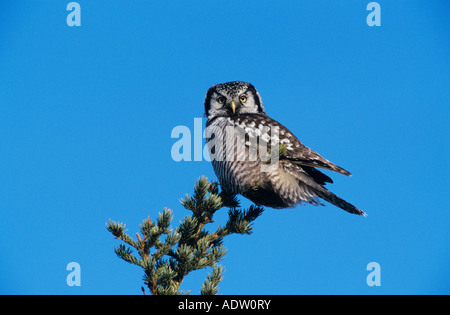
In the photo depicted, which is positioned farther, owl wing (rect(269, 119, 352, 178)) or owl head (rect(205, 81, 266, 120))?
owl head (rect(205, 81, 266, 120))

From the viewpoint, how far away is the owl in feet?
13.5

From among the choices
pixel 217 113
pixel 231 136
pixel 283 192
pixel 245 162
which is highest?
pixel 217 113

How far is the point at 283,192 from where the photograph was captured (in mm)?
4219

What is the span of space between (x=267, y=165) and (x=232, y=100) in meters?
1.38

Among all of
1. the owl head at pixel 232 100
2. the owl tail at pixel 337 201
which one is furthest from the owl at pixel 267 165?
the owl head at pixel 232 100

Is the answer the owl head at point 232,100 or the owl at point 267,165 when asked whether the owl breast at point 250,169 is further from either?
the owl head at point 232,100

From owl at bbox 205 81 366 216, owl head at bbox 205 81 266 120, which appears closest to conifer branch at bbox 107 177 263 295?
owl at bbox 205 81 366 216

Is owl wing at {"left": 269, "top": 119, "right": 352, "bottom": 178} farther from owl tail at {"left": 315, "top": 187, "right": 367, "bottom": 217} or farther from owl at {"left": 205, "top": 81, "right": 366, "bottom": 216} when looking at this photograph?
owl tail at {"left": 315, "top": 187, "right": 367, "bottom": 217}

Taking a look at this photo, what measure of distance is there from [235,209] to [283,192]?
719 millimetres

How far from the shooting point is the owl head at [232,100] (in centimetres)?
520
